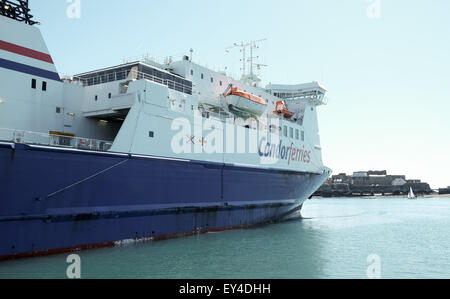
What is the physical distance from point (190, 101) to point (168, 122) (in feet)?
6.68

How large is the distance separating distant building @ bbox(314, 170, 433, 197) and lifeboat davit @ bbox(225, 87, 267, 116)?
8217 cm

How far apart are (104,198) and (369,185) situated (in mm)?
98423

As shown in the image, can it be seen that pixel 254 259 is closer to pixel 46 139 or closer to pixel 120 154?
pixel 120 154

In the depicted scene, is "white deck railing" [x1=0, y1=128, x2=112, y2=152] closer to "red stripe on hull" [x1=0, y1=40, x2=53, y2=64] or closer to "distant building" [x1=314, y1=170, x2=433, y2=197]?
"red stripe on hull" [x1=0, y1=40, x2=53, y2=64]

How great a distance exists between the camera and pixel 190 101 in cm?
1530

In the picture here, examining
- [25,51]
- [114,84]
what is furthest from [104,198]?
[25,51]

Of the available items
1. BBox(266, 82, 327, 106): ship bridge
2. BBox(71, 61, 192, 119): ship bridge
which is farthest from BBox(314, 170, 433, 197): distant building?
BBox(71, 61, 192, 119): ship bridge

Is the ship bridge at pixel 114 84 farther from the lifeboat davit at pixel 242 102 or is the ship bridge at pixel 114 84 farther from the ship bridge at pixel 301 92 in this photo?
the ship bridge at pixel 301 92

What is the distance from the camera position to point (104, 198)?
11.2m

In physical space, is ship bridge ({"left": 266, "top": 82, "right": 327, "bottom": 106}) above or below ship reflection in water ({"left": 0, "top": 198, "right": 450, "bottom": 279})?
above

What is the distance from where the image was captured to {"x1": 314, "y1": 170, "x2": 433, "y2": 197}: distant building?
95.8m

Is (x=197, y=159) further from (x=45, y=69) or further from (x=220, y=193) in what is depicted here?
(x=45, y=69)

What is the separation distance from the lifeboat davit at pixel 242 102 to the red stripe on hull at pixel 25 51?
890 centimetres
